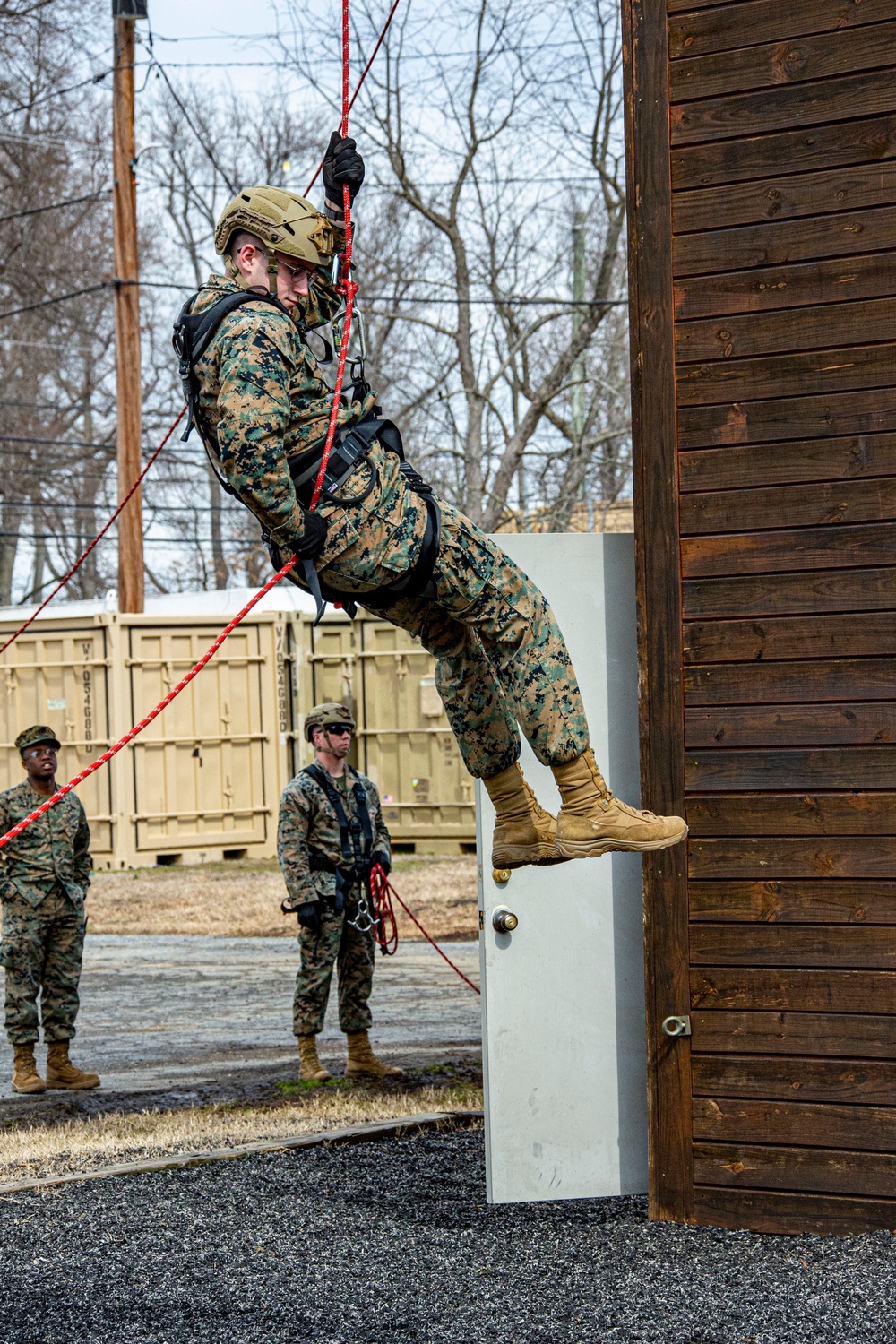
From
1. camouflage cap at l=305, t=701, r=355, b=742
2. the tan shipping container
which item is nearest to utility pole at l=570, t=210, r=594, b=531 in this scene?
the tan shipping container

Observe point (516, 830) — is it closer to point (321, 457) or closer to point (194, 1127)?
point (321, 457)

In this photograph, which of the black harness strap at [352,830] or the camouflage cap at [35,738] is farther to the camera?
the camouflage cap at [35,738]

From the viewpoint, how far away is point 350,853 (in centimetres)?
956

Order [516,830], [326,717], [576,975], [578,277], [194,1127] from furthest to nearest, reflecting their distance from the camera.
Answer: [578,277], [326,717], [194,1127], [576,975], [516,830]

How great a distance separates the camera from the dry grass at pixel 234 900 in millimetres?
15391

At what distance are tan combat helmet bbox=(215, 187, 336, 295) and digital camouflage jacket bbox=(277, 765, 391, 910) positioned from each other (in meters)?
5.52

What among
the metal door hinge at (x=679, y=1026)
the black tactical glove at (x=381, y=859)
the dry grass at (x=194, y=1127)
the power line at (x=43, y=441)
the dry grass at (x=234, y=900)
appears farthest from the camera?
the power line at (x=43, y=441)

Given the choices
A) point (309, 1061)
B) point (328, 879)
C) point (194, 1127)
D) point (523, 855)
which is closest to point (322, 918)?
point (328, 879)

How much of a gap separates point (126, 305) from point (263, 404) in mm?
15054

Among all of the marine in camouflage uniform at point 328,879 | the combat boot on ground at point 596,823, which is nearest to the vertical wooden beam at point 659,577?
the combat boot on ground at point 596,823

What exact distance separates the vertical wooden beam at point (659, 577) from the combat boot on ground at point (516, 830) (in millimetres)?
1028

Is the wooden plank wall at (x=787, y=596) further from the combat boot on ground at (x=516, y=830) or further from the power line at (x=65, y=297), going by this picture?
the power line at (x=65, y=297)

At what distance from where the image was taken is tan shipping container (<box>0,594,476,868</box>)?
18031 millimetres

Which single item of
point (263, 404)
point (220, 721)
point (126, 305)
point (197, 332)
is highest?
point (126, 305)
